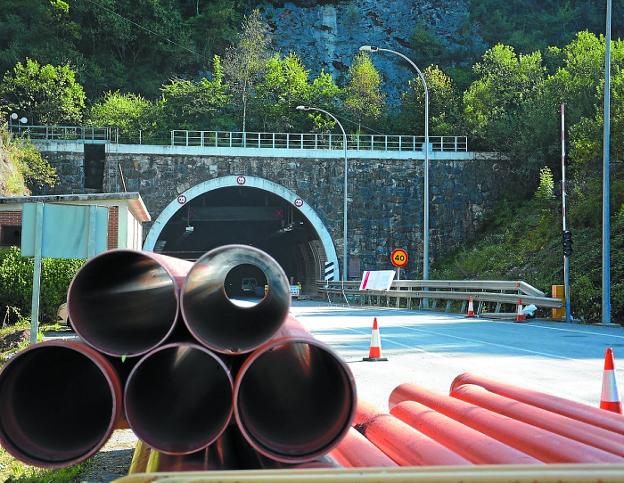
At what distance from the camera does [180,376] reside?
4.22 meters

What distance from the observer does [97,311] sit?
13.6 ft

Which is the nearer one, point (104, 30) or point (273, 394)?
point (273, 394)

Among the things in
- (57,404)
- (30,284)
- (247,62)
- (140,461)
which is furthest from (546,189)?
(57,404)

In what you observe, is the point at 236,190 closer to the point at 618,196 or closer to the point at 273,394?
the point at 618,196

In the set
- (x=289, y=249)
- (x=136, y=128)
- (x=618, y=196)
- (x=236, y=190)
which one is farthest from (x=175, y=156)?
(x=618, y=196)

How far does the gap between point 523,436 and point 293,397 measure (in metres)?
1.19

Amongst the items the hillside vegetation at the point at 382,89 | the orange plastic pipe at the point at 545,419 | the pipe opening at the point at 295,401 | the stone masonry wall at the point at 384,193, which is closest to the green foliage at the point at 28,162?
the hillside vegetation at the point at 382,89

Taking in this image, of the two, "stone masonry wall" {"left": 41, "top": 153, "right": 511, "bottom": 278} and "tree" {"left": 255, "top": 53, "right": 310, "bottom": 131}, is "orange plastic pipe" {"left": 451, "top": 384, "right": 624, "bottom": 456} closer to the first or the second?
"stone masonry wall" {"left": 41, "top": 153, "right": 511, "bottom": 278}

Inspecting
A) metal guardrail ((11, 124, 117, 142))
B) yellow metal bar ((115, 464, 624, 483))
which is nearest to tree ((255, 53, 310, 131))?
metal guardrail ((11, 124, 117, 142))

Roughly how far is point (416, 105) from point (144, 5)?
30.0m

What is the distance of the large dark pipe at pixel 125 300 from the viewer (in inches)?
156

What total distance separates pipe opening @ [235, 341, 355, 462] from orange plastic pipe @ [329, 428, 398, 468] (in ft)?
0.90

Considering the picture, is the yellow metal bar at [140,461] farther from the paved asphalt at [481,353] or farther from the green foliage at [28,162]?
the green foliage at [28,162]

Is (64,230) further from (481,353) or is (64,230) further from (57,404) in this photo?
(481,353)
